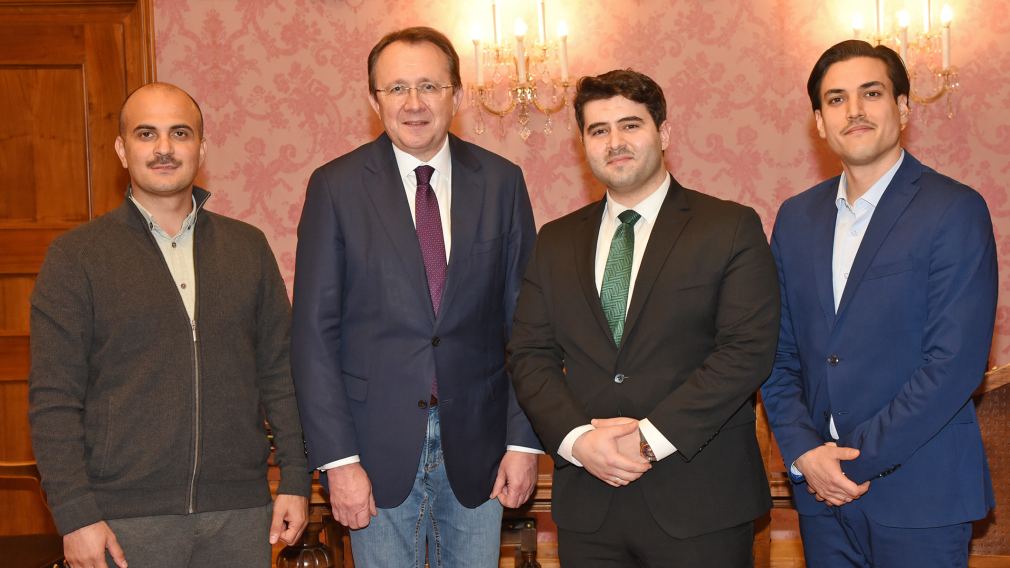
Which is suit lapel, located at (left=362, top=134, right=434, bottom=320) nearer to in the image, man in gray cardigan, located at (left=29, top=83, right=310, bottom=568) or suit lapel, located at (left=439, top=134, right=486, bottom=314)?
suit lapel, located at (left=439, top=134, right=486, bottom=314)

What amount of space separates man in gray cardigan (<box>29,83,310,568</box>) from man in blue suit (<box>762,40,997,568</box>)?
3.97ft

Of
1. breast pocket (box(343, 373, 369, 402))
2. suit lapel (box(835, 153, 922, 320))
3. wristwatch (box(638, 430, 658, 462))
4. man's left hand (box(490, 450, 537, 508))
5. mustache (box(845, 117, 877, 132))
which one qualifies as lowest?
man's left hand (box(490, 450, 537, 508))

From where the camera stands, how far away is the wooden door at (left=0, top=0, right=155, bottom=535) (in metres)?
4.21

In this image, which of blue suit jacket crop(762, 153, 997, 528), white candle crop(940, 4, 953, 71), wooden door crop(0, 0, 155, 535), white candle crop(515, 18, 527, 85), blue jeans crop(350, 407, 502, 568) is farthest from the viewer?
wooden door crop(0, 0, 155, 535)

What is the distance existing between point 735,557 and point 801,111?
9.10ft

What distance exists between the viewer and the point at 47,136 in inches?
167

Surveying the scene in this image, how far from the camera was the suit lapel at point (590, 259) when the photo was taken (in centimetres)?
202

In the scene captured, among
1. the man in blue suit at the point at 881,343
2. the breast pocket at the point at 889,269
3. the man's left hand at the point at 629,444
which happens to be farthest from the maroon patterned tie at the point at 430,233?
the breast pocket at the point at 889,269

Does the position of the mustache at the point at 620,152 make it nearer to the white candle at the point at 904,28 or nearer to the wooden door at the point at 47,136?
the white candle at the point at 904,28

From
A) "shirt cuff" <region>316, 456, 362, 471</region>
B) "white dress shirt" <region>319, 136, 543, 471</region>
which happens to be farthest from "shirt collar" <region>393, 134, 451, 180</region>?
"shirt cuff" <region>316, 456, 362, 471</region>

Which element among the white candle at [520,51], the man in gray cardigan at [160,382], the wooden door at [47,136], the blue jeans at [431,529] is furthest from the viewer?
the wooden door at [47,136]

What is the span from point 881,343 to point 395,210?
1.13 meters

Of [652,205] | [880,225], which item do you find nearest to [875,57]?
[880,225]

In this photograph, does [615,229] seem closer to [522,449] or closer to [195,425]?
[522,449]
